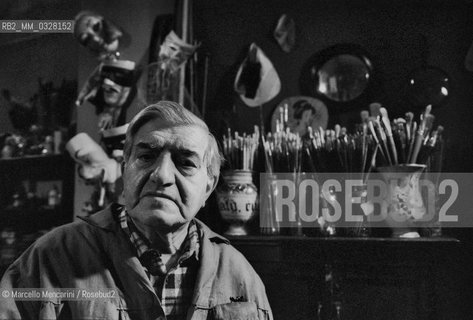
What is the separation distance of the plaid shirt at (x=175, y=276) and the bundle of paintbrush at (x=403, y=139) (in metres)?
0.54

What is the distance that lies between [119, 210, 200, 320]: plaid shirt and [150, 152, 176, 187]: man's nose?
0.33 feet

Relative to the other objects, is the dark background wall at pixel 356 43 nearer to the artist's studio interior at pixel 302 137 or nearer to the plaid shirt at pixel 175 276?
the artist's studio interior at pixel 302 137

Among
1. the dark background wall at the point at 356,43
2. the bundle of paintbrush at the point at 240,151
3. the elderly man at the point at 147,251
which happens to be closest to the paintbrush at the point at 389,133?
the dark background wall at the point at 356,43

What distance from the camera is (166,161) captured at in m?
0.67

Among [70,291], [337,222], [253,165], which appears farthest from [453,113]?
[70,291]

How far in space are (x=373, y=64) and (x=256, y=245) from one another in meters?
0.54

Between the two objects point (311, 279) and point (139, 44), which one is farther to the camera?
point (139, 44)

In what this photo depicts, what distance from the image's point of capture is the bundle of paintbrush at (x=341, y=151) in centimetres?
107

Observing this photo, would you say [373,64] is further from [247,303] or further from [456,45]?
[247,303]

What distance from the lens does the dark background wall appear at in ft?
3.51

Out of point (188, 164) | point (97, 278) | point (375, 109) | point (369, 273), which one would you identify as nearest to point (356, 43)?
point (375, 109)

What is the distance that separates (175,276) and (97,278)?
113mm

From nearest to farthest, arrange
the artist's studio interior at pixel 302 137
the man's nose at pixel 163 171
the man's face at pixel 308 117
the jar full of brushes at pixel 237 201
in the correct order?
the man's nose at pixel 163 171 < the artist's studio interior at pixel 302 137 < the jar full of brushes at pixel 237 201 < the man's face at pixel 308 117

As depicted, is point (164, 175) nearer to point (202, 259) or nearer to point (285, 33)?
point (202, 259)
